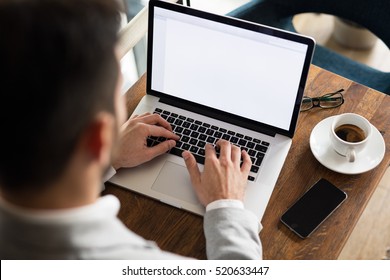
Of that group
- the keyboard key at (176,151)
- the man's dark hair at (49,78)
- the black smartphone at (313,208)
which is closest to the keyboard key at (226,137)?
the keyboard key at (176,151)

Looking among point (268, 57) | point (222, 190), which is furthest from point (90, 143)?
point (268, 57)

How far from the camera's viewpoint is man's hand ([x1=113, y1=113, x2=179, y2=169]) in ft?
3.40

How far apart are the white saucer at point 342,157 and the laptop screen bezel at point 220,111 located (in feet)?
0.23

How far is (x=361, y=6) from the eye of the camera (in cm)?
151

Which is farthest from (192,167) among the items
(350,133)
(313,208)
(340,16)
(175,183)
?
(340,16)

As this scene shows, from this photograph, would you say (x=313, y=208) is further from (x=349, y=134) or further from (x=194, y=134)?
(x=194, y=134)

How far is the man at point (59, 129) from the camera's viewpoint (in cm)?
51

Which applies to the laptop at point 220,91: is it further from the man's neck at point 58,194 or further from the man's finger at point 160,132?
the man's neck at point 58,194

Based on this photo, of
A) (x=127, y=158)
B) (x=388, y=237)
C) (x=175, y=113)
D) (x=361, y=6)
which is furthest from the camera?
(x=388, y=237)

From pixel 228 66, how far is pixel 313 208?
0.37m

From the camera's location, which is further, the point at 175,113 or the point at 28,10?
the point at 175,113

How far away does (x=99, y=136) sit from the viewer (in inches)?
22.9

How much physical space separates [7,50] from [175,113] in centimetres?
66
